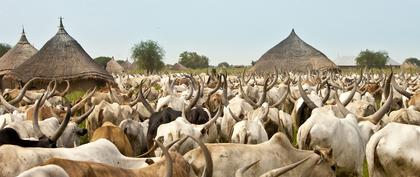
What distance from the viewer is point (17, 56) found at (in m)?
37.8

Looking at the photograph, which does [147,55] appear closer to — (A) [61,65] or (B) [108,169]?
(A) [61,65]

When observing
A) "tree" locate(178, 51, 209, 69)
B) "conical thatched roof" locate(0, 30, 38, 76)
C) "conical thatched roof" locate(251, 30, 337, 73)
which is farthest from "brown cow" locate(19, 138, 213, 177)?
"tree" locate(178, 51, 209, 69)

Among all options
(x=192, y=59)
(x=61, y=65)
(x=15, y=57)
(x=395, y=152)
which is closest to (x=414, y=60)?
(x=192, y=59)

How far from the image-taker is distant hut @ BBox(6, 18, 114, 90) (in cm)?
3031

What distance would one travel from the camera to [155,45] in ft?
256

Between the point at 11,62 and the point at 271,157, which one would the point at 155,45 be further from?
the point at 271,157

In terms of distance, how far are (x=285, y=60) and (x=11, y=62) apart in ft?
91.6

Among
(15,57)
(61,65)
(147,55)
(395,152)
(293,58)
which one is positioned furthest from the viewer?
(147,55)

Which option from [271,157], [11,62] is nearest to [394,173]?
[271,157]

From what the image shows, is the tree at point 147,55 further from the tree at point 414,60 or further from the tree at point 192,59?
the tree at point 414,60

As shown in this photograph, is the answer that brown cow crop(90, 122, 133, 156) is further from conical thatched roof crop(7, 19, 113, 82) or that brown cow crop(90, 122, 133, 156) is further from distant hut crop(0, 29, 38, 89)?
distant hut crop(0, 29, 38, 89)

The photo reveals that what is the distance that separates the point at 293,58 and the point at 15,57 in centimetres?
2799

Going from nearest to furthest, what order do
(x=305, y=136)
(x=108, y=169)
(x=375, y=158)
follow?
(x=108, y=169) < (x=375, y=158) < (x=305, y=136)

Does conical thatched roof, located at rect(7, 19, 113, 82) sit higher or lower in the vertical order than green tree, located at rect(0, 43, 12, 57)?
lower
